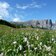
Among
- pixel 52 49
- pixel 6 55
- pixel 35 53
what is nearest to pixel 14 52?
pixel 6 55

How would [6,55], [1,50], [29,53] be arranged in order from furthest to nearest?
[1,50] < [6,55] < [29,53]

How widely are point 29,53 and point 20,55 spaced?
1.38 feet

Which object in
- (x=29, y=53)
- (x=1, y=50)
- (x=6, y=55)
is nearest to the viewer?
(x=29, y=53)

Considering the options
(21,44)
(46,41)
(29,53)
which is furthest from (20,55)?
(46,41)

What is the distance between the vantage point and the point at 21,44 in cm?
1116

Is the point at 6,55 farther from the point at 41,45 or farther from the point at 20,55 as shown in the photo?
the point at 41,45

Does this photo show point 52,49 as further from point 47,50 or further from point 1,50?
point 1,50

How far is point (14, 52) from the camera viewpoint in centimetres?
1041

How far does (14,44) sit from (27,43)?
645 mm

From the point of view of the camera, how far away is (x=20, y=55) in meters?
9.92

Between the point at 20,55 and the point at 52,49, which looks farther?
the point at 52,49

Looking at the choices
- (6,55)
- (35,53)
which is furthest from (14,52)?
(35,53)

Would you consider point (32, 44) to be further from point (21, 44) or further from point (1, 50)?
point (1, 50)

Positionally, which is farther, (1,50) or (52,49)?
(1,50)
